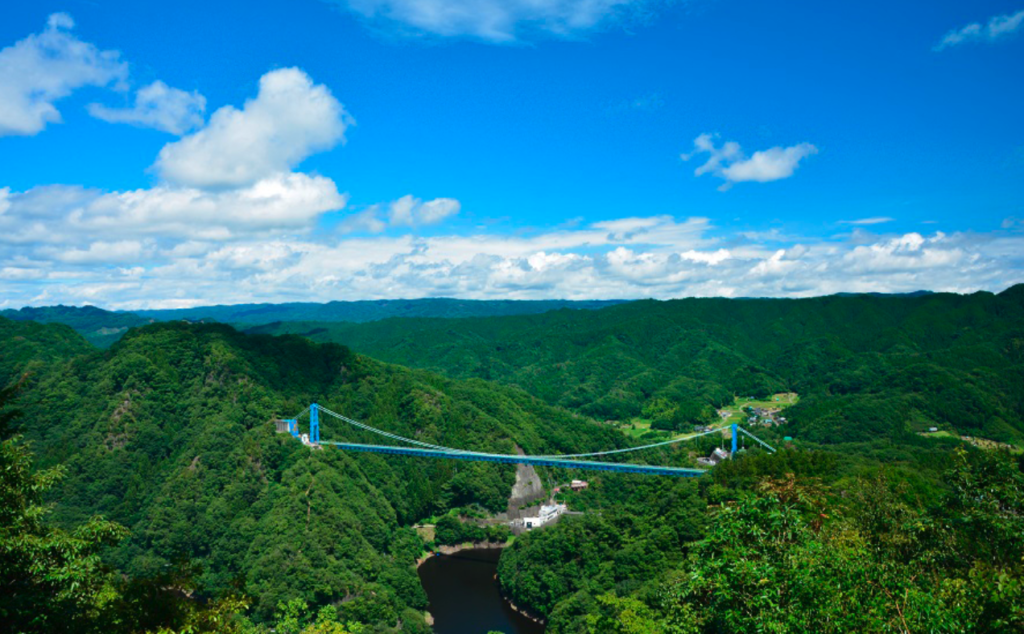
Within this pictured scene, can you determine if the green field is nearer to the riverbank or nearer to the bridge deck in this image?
the bridge deck

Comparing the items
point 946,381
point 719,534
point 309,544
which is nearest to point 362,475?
point 309,544

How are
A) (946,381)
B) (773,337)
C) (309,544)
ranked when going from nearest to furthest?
(309,544), (946,381), (773,337)

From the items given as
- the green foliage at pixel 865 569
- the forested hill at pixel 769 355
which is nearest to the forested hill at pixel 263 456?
the green foliage at pixel 865 569

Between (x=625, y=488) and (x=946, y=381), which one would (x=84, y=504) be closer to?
(x=625, y=488)

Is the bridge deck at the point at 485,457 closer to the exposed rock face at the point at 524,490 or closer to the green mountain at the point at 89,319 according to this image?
the exposed rock face at the point at 524,490

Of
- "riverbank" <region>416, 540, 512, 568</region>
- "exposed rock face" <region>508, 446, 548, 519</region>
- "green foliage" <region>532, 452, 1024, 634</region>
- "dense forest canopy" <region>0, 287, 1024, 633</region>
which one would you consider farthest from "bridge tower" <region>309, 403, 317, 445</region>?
"green foliage" <region>532, 452, 1024, 634</region>

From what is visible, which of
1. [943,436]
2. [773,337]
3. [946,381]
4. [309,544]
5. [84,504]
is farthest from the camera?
[773,337]
